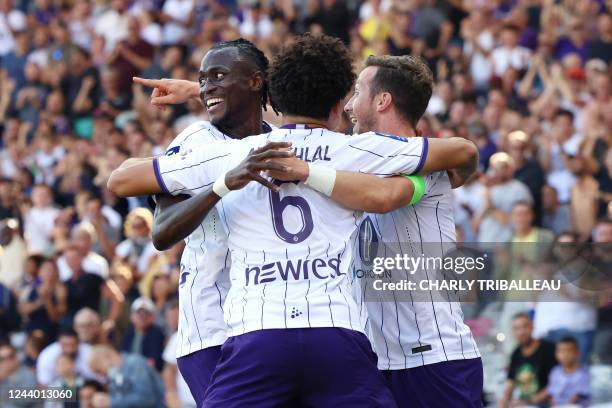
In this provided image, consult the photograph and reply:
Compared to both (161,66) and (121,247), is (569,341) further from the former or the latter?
(161,66)

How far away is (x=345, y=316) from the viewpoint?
4922 mm

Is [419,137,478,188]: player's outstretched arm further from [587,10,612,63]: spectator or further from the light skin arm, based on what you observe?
[587,10,612,63]: spectator

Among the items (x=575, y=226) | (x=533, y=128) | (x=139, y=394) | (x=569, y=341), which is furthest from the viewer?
(x=533, y=128)

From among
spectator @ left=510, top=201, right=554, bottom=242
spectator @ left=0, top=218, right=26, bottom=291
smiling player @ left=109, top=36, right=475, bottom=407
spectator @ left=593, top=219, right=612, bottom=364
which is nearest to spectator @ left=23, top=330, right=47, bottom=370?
spectator @ left=0, top=218, right=26, bottom=291

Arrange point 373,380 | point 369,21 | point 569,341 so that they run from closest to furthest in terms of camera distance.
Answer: point 373,380 < point 569,341 < point 369,21

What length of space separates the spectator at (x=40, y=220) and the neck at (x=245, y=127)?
27.5ft

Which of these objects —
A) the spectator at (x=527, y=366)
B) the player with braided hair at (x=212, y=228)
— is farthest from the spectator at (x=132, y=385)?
the player with braided hair at (x=212, y=228)

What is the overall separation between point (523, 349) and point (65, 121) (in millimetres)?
9537

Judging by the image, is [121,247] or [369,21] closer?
[121,247]

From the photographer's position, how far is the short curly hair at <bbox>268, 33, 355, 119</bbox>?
16.7 ft

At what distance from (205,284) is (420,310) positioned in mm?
1004

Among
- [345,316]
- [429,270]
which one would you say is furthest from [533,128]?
[345,316]

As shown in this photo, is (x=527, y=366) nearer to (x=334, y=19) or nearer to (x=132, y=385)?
(x=132, y=385)

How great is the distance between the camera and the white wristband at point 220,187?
5020 millimetres
